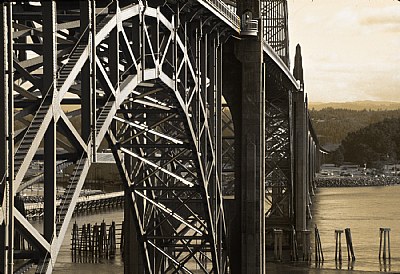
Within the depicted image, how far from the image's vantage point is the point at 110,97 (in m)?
21.6

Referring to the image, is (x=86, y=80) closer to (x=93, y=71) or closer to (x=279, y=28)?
(x=93, y=71)

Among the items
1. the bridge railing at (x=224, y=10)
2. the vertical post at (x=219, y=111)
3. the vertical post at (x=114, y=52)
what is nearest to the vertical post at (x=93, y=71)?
A: the vertical post at (x=114, y=52)

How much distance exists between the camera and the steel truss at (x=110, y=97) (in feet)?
56.2

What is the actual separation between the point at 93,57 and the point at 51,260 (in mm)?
3722

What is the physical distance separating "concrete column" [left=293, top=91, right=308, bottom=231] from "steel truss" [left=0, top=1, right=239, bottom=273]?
86.5ft

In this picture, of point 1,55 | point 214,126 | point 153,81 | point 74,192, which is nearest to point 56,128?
point 74,192

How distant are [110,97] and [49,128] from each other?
4.22m

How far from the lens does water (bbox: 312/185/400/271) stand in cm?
5838

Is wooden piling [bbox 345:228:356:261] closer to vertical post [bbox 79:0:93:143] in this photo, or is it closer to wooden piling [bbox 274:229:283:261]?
wooden piling [bbox 274:229:283:261]

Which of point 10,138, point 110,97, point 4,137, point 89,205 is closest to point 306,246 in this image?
point 110,97

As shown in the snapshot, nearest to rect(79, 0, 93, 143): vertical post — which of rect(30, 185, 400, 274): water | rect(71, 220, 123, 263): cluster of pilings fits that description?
rect(30, 185, 400, 274): water

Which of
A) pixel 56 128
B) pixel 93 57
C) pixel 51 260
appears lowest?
pixel 51 260

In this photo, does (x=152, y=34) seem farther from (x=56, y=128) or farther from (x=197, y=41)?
(x=56, y=128)

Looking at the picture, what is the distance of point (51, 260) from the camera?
17.3m
